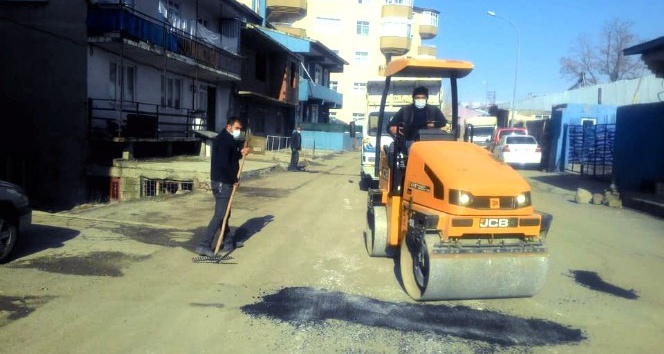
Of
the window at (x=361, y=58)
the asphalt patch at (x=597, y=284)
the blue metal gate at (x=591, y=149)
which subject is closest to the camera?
the asphalt patch at (x=597, y=284)

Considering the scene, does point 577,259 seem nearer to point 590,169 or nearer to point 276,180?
point 276,180

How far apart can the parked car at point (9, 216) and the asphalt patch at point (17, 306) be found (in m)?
1.48

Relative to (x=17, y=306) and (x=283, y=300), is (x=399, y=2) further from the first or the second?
(x=17, y=306)

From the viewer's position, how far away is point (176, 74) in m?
22.1

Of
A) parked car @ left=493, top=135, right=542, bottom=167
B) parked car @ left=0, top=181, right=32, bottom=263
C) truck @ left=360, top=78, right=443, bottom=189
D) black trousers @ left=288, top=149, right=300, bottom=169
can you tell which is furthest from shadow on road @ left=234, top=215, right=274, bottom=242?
parked car @ left=493, top=135, right=542, bottom=167

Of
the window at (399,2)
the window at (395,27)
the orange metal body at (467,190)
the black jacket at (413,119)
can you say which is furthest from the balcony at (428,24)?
the orange metal body at (467,190)

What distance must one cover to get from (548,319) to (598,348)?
667 mm

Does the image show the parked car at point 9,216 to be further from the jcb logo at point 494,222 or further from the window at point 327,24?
the window at point 327,24

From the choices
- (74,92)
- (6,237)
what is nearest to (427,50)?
(74,92)

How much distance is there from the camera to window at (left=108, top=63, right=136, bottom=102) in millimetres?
17281

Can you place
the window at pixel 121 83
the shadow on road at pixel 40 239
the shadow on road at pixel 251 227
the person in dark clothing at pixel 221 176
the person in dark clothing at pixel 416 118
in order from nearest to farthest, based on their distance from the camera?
the person in dark clothing at pixel 416 118 < the shadow on road at pixel 40 239 < the person in dark clothing at pixel 221 176 < the shadow on road at pixel 251 227 < the window at pixel 121 83

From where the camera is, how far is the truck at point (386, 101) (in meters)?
14.7

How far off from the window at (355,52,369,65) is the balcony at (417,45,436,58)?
14070mm

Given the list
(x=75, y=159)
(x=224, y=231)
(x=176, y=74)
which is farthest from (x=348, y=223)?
(x=176, y=74)
